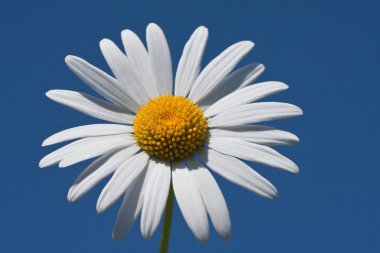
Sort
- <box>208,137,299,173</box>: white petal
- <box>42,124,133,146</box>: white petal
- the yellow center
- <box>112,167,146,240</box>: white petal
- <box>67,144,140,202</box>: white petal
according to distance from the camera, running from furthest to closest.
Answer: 1. the yellow center
2. <box>42,124,133,146</box>: white petal
3. <box>208,137,299,173</box>: white petal
4. <box>67,144,140,202</box>: white petal
5. <box>112,167,146,240</box>: white petal

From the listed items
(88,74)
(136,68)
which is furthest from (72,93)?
(136,68)

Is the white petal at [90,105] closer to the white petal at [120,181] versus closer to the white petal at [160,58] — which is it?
the white petal at [160,58]

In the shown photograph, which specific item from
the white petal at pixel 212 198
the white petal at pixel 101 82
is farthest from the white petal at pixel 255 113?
the white petal at pixel 101 82

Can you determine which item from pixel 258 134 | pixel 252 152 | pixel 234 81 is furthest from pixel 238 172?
pixel 234 81

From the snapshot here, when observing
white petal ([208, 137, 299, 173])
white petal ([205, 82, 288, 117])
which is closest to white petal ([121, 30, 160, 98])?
white petal ([205, 82, 288, 117])

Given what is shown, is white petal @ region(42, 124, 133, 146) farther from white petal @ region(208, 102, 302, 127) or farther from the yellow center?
white petal @ region(208, 102, 302, 127)

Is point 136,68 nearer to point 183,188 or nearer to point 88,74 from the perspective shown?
point 88,74
